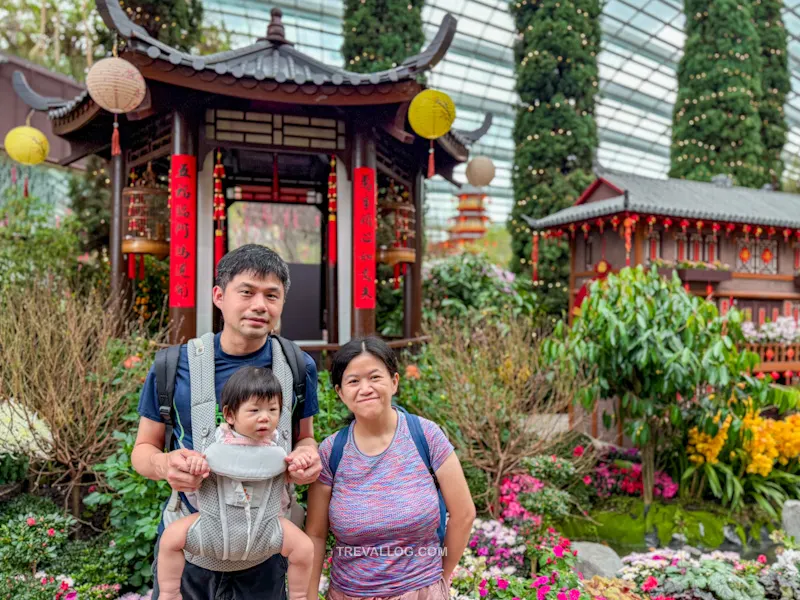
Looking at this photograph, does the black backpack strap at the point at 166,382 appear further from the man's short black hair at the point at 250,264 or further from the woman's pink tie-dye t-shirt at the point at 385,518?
the woman's pink tie-dye t-shirt at the point at 385,518

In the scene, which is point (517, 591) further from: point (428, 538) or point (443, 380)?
point (443, 380)

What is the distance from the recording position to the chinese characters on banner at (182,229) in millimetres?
5293

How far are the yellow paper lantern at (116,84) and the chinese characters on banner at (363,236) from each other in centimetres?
201

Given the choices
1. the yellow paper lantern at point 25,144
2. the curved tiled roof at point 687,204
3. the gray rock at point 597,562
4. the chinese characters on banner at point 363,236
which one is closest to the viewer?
the gray rock at point 597,562

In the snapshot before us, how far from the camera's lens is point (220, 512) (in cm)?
164

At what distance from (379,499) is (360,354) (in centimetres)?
47

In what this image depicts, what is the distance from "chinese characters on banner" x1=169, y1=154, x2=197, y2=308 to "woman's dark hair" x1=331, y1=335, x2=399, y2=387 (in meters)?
3.83

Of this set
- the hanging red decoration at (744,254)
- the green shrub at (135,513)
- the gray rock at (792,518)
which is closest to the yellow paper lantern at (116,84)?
the green shrub at (135,513)

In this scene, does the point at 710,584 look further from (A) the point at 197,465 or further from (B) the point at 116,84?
(B) the point at 116,84

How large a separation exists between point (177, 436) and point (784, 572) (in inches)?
160

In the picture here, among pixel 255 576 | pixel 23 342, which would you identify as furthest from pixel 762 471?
pixel 23 342

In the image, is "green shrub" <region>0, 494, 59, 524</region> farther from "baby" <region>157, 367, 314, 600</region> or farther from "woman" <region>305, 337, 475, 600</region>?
"woman" <region>305, 337, 475, 600</region>

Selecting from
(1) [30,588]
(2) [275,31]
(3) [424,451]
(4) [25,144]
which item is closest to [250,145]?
(2) [275,31]

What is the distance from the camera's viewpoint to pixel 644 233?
8680 millimetres
